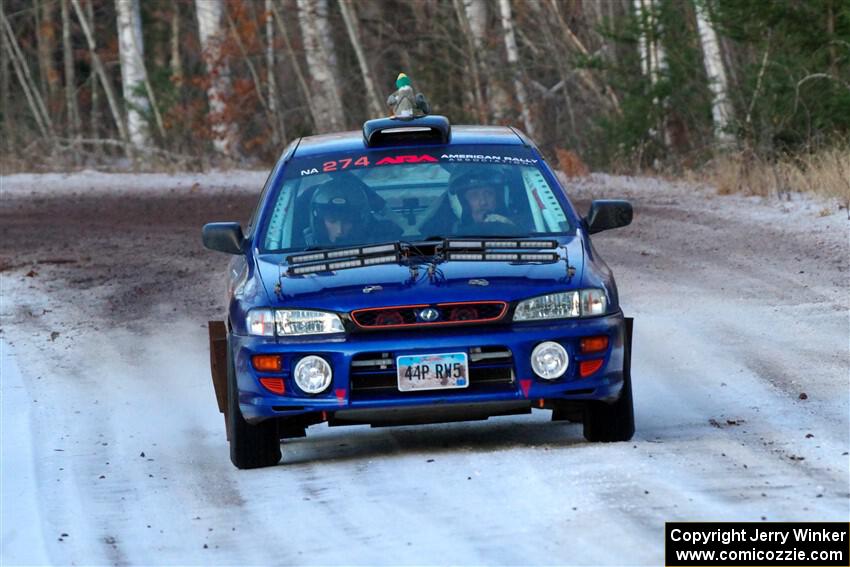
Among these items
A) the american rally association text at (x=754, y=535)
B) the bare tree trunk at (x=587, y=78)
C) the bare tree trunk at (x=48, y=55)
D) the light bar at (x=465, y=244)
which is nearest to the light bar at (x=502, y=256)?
the light bar at (x=465, y=244)

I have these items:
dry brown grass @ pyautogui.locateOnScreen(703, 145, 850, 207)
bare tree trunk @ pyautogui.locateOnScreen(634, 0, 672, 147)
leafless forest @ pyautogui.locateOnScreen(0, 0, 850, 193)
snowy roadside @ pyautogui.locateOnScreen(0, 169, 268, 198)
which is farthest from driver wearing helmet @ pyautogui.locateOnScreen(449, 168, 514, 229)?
bare tree trunk @ pyautogui.locateOnScreen(634, 0, 672, 147)

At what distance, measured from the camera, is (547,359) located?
838cm

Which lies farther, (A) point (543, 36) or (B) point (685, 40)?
(A) point (543, 36)

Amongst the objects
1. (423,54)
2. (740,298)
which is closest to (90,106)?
(423,54)

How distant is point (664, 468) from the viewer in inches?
318

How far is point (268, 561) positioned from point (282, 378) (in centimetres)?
168

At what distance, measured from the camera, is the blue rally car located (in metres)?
A: 8.35

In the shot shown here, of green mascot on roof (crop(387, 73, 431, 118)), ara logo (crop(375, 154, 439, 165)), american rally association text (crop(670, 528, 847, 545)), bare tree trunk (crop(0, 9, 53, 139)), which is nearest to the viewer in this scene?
american rally association text (crop(670, 528, 847, 545))

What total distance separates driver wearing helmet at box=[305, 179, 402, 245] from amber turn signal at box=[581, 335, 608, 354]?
1391 millimetres

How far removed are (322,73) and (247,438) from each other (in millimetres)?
28267

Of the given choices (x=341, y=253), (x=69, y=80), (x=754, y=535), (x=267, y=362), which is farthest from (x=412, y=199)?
(x=69, y=80)

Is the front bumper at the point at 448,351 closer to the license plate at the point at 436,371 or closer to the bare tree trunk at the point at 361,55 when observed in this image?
the license plate at the point at 436,371

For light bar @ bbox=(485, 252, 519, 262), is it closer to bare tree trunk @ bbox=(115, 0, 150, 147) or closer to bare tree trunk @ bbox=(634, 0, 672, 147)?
bare tree trunk @ bbox=(634, 0, 672, 147)

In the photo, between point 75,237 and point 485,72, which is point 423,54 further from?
point 75,237
